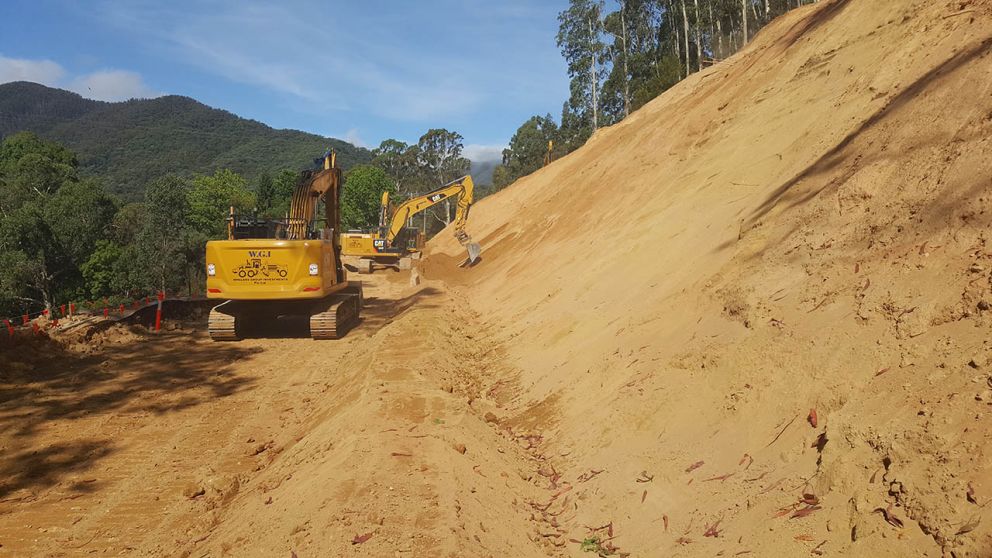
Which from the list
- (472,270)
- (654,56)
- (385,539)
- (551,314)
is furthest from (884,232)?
(654,56)

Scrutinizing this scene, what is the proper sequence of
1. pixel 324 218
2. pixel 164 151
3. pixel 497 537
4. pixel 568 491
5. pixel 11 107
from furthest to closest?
pixel 11 107 → pixel 164 151 → pixel 324 218 → pixel 568 491 → pixel 497 537

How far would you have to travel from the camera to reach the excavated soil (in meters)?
3.53

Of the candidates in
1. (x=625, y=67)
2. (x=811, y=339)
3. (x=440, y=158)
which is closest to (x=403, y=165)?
(x=440, y=158)

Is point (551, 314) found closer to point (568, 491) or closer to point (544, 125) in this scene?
point (568, 491)

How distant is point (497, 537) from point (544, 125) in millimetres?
85309

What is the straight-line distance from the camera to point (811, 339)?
473cm

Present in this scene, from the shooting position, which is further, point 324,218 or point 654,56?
point 654,56

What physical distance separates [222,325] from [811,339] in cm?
1172

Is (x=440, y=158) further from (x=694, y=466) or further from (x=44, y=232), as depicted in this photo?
(x=694, y=466)

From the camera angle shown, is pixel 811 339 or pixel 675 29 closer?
pixel 811 339

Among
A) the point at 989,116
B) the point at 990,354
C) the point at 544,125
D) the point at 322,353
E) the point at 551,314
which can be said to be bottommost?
the point at 322,353

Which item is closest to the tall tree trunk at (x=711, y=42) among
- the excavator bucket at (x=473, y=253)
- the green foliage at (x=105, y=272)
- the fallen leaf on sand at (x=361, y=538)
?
the excavator bucket at (x=473, y=253)

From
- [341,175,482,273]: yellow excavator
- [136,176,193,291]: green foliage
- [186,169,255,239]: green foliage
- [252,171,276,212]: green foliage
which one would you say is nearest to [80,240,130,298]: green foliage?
[136,176,193,291]: green foliage

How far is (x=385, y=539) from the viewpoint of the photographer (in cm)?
383
